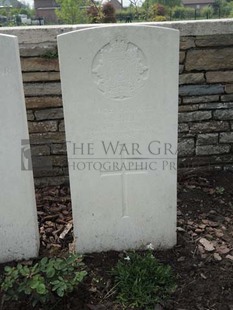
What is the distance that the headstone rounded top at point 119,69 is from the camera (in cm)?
213

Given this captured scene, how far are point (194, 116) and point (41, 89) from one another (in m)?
1.36

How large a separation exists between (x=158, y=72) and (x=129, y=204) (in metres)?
0.86

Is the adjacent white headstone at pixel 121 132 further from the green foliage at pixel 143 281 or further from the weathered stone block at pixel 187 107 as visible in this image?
the weathered stone block at pixel 187 107

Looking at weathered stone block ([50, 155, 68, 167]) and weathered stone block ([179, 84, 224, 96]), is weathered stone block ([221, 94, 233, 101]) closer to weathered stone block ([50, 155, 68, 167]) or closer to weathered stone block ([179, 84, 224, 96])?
weathered stone block ([179, 84, 224, 96])

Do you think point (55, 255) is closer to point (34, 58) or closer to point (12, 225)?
point (12, 225)

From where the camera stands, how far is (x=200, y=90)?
10.8 feet

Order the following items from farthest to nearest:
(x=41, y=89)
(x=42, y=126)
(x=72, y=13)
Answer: (x=72, y=13) < (x=42, y=126) < (x=41, y=89)

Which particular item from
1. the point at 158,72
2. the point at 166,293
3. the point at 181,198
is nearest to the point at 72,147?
the point at 158,72

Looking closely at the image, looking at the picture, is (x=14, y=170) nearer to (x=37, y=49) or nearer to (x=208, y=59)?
(x=37, y=49)

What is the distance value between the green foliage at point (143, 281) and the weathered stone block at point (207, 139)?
141 cm

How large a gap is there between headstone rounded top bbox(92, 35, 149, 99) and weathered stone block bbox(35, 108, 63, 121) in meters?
1.12

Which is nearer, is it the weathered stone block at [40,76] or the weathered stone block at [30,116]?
the weathered stone block at [40,76]

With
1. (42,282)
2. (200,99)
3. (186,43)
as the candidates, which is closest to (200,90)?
(200,99)

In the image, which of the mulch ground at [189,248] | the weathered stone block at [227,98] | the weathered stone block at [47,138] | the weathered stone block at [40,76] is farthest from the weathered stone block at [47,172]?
the weathered stone block at [227,98]
